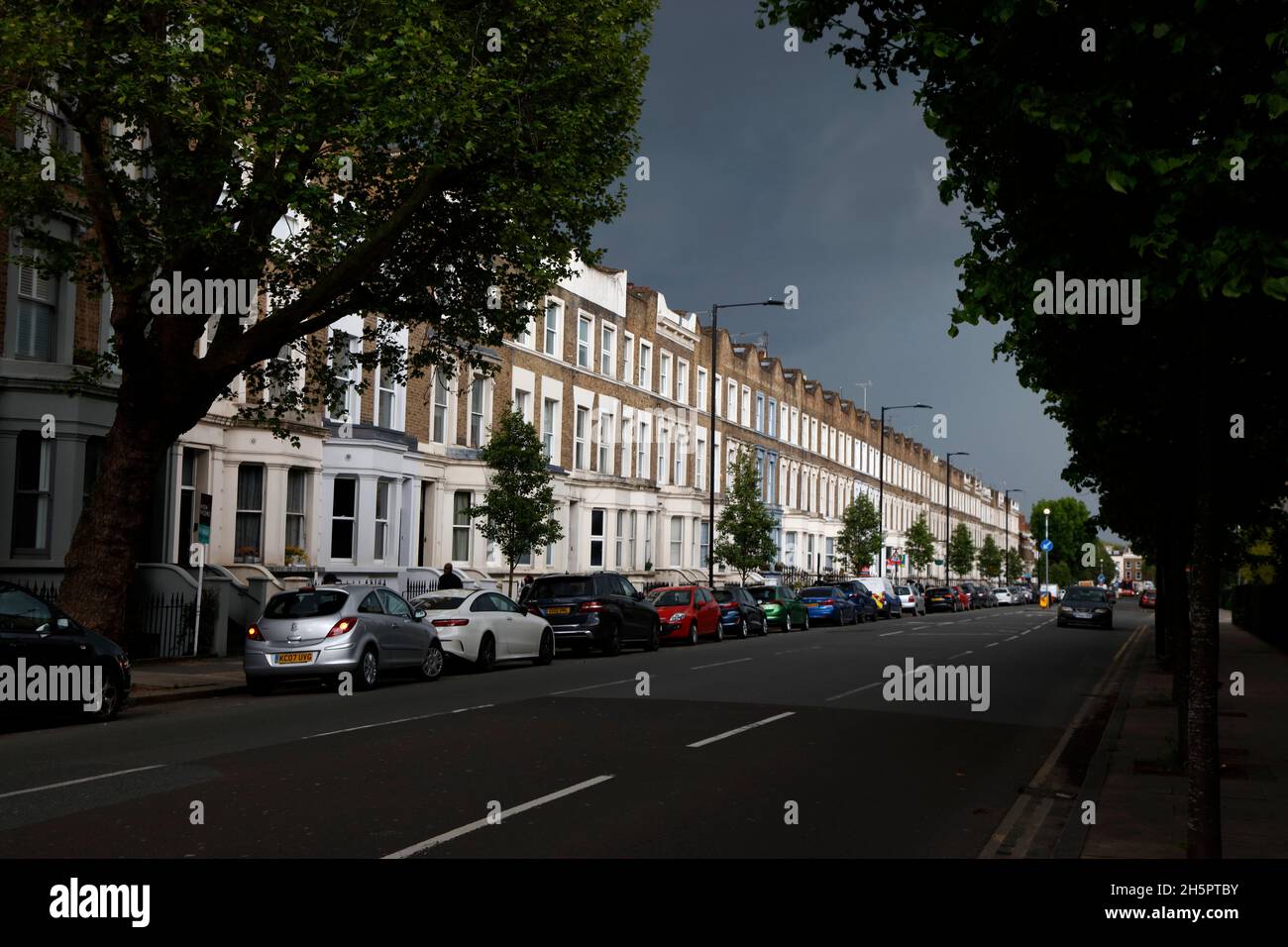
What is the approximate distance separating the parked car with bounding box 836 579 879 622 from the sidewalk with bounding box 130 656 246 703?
29.3 meters

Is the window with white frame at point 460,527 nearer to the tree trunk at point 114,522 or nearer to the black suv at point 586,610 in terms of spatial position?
the black suv at point 586,610

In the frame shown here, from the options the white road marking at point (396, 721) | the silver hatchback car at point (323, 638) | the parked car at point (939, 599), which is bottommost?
the parked car at point (939, 599)

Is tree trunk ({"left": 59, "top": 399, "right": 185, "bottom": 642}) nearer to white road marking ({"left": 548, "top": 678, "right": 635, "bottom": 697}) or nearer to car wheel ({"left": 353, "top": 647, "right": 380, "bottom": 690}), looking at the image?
car wheel ({"left": 353, "top": 647, "right": 380, "bottom": 690})

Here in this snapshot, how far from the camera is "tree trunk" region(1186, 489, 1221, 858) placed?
6.35 metres

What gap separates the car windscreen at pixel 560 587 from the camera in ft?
84.7

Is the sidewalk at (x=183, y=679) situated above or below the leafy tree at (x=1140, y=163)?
below

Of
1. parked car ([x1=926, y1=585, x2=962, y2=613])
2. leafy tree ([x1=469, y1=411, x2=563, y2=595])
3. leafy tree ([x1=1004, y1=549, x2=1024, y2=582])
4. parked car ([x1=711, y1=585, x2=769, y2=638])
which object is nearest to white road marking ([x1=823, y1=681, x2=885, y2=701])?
leafy tree ([x1=469, y1=411, x2=563, y2=595])

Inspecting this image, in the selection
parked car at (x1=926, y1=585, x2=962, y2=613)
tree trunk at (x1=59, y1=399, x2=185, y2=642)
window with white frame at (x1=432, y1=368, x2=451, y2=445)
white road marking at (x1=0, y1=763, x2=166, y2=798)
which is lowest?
parked car at (x1=926, y1=585, x2=962, y2=613)

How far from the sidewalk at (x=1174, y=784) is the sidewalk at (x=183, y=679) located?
11.8 meters

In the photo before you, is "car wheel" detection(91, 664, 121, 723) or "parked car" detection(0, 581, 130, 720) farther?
"car wheel" detection(91, 664, 121, 723)

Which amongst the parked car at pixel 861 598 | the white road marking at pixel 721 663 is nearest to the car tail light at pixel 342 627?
the white road marking at pixel 721 663

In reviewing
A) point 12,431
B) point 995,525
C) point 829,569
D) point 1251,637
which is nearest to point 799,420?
point 829,569

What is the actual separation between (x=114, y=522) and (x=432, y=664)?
5.63 metres

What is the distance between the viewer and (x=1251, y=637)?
34.8m
